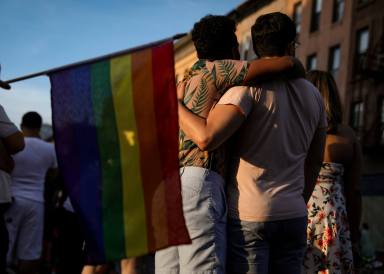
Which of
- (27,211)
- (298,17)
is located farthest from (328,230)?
(298,17)

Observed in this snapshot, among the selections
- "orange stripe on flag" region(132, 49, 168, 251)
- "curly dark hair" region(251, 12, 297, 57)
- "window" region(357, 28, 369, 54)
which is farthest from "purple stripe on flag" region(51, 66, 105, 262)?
"window" region(357, 28, 369, 54)

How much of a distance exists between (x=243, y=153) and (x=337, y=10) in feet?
96.6

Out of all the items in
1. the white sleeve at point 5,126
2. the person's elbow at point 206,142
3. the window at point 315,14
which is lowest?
the white sleeve at point 5,126

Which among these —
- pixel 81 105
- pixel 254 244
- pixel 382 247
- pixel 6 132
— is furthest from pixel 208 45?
pixel 382 247

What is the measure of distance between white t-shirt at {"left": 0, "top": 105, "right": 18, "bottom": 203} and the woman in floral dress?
2.24 metres

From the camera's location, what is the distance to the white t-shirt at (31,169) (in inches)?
275

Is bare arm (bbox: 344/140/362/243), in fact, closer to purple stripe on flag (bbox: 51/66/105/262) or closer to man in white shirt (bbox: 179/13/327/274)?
man in white shirt (bbox: 179/13/327/274)

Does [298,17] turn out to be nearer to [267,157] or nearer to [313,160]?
[313,160]

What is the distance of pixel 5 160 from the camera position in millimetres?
5086

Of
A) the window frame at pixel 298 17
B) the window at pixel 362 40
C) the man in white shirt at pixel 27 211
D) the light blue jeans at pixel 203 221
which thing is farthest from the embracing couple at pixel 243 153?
the window frame at pixel 298 17

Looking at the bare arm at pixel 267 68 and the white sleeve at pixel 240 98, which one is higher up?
the bare arm at pixel 267 68

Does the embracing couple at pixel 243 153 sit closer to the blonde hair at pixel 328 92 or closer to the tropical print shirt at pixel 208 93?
the tropical print shirt at pixel 208 93

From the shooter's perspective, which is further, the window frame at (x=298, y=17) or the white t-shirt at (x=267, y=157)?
the window frame at (x=298, y=17)

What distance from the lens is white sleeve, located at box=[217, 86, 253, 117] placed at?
3.08 meters
